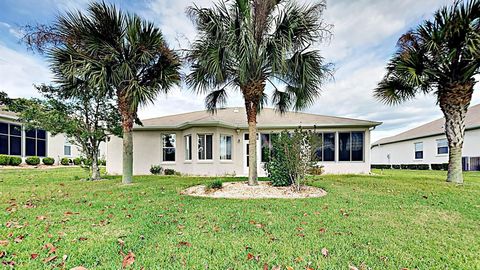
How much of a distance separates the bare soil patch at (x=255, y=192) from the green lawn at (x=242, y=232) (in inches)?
26.5

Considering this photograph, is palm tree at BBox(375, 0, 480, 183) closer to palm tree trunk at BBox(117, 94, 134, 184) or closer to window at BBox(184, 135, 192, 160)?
window at BBox(184, 135, 192, 160)

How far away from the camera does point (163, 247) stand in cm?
346

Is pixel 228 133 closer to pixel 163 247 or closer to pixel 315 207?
pixel 315 207

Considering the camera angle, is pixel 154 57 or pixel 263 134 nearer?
pixel 154 57

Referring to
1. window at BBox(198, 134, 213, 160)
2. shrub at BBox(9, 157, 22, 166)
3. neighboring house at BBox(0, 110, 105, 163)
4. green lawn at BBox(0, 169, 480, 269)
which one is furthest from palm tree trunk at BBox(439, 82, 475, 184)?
shrub at BBox(9, 157, 22, 166)

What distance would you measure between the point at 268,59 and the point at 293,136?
2.67 meters

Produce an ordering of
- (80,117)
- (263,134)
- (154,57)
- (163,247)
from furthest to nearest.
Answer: (263,134) < (80,117) < (154,57) < (163,247)

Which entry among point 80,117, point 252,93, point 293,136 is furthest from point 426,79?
point 80,117

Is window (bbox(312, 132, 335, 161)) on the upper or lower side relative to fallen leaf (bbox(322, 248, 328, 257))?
upper

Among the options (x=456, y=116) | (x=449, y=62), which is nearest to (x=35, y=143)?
(x=449, y=62)

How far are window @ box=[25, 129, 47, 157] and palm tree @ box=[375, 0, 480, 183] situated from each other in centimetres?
2755

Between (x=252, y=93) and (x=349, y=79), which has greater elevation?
(x=349, y=79)

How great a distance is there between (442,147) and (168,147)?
2067cm

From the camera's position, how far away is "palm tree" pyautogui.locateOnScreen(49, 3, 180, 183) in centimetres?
891
